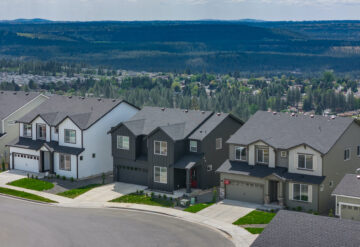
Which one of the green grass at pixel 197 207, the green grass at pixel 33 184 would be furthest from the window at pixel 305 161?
the green grass at pixel 33 184

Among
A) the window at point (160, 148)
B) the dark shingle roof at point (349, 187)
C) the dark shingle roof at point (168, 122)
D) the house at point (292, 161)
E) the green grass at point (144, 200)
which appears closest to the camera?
the dark shingle roof at point (349, 187)

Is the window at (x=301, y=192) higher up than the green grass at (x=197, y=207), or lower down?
higher up

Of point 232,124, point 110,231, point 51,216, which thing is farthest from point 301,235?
point 232,124

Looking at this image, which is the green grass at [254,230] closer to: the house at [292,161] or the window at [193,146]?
the house at [292,161]

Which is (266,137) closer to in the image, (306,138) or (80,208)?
(306,138)

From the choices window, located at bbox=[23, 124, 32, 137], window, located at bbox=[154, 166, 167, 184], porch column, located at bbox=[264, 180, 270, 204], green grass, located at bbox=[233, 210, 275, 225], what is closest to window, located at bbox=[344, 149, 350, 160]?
porch column, located at bbox=[264, 180, 270, 204]

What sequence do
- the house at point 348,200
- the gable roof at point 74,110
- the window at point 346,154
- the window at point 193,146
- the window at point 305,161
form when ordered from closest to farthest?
the house at point 348,200 → the window at point 305,161 → the window at point 346,154 → the window at point 193,146 → the gable roof at point 74,110
